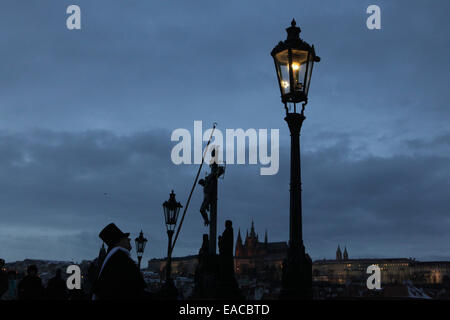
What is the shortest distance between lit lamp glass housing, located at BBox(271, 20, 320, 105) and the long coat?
3.44 meters

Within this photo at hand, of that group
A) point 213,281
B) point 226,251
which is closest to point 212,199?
point 213,281

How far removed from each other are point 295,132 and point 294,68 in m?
0.99

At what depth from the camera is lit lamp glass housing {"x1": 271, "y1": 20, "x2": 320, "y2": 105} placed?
283 inches

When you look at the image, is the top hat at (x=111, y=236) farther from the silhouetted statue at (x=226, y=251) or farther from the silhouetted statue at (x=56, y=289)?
the silhouetted statue at (x=226, y=251)

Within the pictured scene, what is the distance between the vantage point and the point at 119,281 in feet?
17.5

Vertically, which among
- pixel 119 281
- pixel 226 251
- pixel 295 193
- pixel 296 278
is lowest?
pixel 226 251

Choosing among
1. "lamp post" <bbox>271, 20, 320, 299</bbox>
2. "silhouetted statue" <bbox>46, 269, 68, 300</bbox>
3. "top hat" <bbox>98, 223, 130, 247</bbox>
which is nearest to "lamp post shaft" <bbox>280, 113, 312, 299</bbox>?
"lamp post" <bbox>271, 20, 320, 299</bbox>

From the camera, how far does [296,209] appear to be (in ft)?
22.1

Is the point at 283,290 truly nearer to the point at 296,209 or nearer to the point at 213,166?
the point at 296,209

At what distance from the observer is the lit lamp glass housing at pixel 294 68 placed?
718cm

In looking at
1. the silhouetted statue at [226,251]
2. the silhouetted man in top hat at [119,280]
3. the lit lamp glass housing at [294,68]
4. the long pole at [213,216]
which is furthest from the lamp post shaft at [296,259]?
the long pole at [213,216]

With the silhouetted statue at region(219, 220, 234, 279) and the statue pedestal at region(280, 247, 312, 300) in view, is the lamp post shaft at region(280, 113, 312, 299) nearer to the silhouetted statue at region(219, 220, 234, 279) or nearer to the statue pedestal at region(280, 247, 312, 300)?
the statue pedestal at region(280, 247, 312, 300)

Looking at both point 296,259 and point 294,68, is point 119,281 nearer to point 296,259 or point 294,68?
point 296,259
